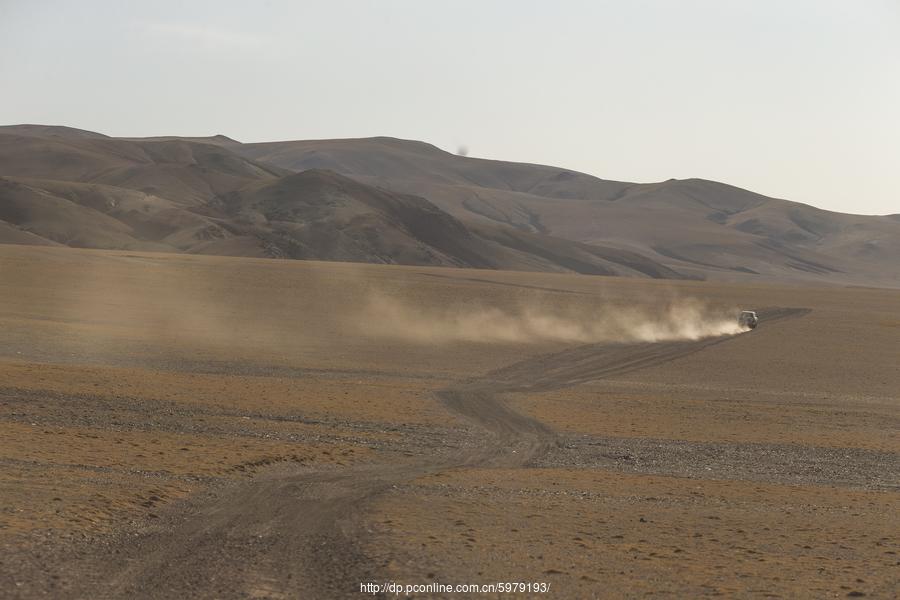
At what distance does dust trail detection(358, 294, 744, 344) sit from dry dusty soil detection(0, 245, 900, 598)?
1.82m

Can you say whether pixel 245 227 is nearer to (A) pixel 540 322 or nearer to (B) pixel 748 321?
(A) pixel 540 322

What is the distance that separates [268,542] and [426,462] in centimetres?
837

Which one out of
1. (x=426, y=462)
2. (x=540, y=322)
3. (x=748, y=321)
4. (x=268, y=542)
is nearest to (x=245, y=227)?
(x=540, y=322)

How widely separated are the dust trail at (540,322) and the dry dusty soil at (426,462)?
1825 millimetres

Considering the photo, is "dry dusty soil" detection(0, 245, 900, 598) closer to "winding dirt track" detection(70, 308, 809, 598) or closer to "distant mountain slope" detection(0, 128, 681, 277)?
"winding dirt track" detection(70, 308, 809, 598)

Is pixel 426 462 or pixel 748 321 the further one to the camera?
pixel 748 321

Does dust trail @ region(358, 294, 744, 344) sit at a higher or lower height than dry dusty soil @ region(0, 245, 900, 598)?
higher

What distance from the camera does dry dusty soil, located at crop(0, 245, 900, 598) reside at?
14977mm

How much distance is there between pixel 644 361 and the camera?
5188cm

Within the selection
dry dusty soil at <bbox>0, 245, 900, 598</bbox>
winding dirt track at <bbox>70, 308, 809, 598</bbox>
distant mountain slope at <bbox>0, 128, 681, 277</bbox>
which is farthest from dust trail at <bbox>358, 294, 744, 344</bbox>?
distant mountain slope at <bbox>0, 128, 681, 277</bbox>

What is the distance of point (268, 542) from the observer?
16047mm

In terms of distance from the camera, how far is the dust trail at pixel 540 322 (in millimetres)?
61000

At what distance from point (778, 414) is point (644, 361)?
16.2 m

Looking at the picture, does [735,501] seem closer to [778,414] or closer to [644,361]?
[778,414]
